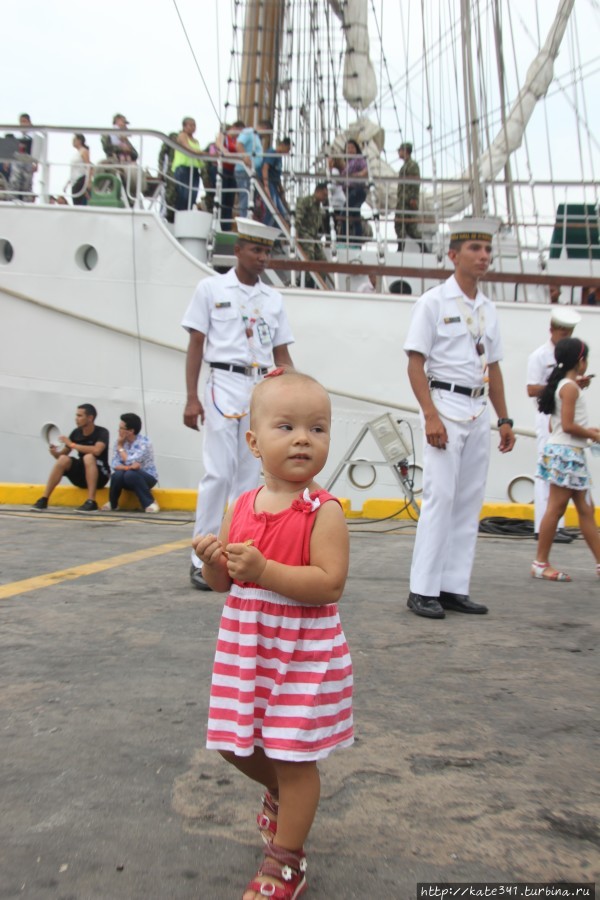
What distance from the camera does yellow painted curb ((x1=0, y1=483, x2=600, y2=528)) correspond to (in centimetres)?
949

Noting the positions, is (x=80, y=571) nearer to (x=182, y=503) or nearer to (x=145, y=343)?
(x=182, y=503)

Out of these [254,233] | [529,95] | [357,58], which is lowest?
[254,233]

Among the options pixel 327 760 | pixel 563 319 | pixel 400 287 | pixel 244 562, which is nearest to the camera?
pixel 244 562

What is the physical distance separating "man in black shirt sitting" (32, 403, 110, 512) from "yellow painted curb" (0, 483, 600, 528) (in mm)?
231

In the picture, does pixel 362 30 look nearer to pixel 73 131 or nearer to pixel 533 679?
pixel 73 131

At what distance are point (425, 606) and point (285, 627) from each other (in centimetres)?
259

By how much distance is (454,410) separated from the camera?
15.3 ft

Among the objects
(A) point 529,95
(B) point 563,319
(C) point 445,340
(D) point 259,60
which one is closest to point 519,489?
(B) point 563,319

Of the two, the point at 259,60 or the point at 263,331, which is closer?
the point at 263,331

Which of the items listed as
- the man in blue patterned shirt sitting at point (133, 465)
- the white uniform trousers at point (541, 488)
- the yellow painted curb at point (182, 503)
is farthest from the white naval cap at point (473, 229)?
the man in blue patterned shirt sitting at point (133, 465)

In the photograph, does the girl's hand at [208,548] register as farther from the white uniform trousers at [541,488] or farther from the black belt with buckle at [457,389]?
the white uniform trousers at [541,488]

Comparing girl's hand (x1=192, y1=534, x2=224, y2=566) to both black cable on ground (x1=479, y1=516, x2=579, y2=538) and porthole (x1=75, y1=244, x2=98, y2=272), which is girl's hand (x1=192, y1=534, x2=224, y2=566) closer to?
black cable on ground (x1=479, y1=516, x2=579, y2=538)

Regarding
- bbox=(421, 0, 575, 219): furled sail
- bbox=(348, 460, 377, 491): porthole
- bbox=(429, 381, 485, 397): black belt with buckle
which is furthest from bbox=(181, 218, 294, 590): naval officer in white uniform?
bbox=(421, 0, 575, 219): furled sail

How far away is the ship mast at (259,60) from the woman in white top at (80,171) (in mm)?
5746
